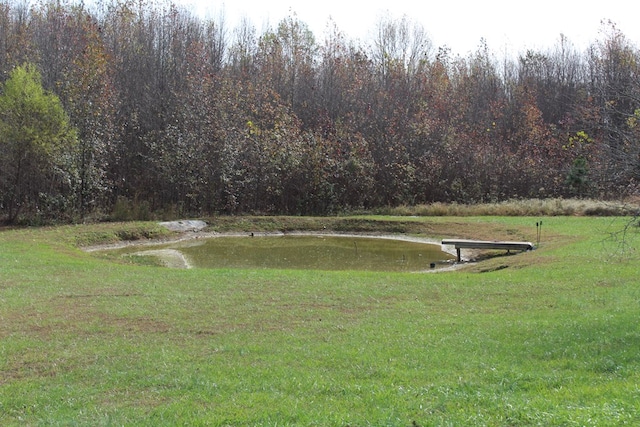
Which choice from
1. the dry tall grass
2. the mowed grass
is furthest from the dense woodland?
the mowed grass

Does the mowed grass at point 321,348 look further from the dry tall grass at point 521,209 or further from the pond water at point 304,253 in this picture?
the dry tall grass at point 521,209

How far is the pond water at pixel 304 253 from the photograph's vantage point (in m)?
20.8

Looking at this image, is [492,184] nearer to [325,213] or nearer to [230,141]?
[325,213]

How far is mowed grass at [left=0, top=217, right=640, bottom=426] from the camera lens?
5.92m

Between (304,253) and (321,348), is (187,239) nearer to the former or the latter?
(304,253)

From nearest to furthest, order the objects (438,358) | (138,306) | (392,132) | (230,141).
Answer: (438,358) → (138,306) → (230,141) → (392,132)

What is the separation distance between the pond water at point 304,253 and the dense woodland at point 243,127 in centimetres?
725

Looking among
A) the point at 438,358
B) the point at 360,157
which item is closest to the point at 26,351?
the point at 438,358

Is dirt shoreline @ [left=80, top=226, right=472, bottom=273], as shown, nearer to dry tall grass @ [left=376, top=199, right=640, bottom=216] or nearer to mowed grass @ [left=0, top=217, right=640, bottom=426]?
mowed grass @ [left=0, top=217, right=640, bottom=426]

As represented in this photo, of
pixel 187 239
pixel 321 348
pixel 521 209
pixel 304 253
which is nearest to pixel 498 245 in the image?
pixel 304 253

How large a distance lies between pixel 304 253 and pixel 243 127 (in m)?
14.8

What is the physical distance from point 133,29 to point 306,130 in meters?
15.7

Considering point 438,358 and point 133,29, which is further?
point 133,29

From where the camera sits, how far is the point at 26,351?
8.31m
